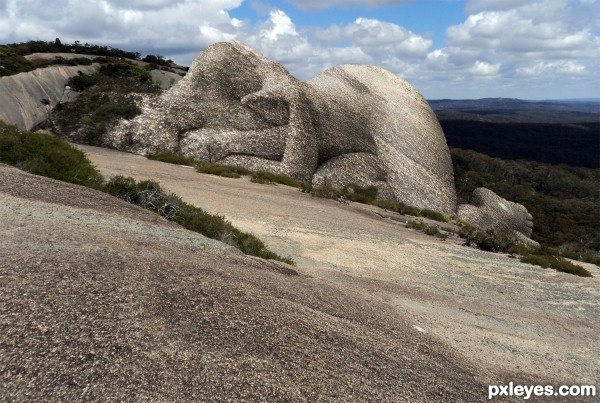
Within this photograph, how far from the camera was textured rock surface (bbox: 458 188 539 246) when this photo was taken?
28750 millimetres

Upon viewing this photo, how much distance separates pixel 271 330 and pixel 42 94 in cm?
2965

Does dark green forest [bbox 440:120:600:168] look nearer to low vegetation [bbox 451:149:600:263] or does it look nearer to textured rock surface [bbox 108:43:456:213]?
low vegetation [bbox 451:149:600:263]

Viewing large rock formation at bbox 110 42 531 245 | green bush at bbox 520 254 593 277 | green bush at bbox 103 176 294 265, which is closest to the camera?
green bush at bbox 103 176 294 265

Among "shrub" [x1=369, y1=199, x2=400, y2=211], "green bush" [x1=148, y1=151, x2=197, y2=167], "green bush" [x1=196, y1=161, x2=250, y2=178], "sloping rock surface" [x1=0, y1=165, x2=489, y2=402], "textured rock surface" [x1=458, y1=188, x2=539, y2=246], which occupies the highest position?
"sloping rock surface" [x1=0, y1=165, x2=489, y2=402]

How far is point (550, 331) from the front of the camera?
8859 millimetres

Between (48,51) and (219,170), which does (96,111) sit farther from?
(48,51)

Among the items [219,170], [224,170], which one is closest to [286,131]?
[224,170]

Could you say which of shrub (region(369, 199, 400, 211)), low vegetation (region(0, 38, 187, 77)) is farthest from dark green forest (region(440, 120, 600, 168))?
shrub (region(369, 199, 400, 211))

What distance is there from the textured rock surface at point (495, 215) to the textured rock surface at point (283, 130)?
1.56 metres

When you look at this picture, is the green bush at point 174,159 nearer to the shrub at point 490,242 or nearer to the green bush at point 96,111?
the green bush at point 96,111

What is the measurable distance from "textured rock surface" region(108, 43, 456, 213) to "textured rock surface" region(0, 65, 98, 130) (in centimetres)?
546

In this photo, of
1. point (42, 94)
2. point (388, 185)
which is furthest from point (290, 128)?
point (42, 94)

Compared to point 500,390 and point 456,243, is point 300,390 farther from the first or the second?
point 456,243

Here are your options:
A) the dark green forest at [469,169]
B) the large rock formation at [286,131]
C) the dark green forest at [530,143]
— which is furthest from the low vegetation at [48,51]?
the dark green forest at [530,143]
